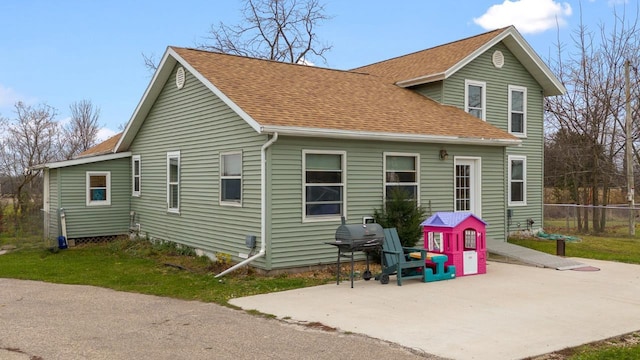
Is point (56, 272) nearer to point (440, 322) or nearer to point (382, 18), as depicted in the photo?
point (440, 322)

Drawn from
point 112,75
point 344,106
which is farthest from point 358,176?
point 112,75

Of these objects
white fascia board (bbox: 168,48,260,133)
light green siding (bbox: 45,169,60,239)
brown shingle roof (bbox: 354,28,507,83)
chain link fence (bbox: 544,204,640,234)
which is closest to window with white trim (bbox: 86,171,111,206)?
light green siding (bbox: 45,169,60,239)

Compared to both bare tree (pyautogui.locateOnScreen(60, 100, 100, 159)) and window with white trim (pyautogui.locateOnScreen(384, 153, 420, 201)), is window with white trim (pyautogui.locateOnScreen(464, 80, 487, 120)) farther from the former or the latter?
bare tree (pyautogui.locateOnScreen(60, 100, 100, 159))

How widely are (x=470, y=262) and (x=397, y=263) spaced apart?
6.31 ft

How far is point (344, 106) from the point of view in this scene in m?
12.8

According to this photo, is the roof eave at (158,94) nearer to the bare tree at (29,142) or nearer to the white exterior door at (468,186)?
the white exterior door at (468,186)

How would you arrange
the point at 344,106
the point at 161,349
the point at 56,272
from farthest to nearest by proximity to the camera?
the point at 344,106 → the point at 56,272 → the point at 161,349

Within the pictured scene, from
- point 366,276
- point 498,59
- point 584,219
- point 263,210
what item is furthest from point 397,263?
point 584,219

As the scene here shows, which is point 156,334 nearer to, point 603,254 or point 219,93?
point 219,93

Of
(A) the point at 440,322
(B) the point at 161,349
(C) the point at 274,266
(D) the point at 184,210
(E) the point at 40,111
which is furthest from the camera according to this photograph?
(E) the point at 40,111

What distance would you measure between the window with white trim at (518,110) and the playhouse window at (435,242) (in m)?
7.77

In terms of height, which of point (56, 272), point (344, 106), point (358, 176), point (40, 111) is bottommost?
point (56, 272)

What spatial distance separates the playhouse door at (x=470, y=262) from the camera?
10984mm

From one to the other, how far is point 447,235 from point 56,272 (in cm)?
827
